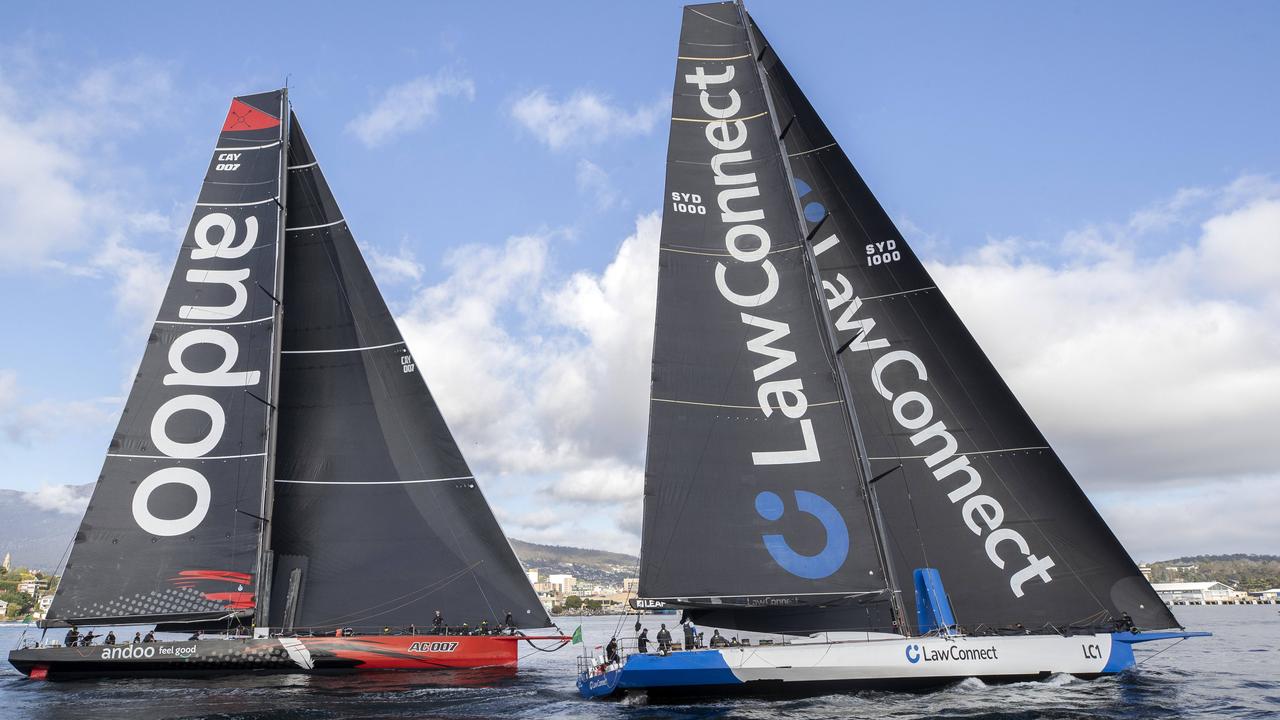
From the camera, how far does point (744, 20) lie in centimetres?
2030

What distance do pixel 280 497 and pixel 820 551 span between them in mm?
13917

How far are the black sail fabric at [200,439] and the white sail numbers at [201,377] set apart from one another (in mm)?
27

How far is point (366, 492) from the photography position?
22984 millimetres

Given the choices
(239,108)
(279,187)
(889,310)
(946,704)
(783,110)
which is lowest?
(946,704)

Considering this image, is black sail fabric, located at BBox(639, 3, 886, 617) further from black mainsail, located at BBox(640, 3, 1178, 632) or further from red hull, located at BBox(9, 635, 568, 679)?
red hull, located at BBox(9, 635, 568, 679)

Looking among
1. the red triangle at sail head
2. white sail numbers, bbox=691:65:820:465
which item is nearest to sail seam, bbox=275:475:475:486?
white sail numbers, bbox=691:65:820:465

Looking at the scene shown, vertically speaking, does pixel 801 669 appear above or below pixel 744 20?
below

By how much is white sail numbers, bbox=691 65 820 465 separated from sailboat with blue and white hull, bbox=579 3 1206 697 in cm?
4

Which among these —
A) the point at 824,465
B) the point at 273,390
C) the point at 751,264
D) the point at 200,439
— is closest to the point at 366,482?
the point at 273,390

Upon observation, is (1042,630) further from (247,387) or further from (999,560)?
(247,387)

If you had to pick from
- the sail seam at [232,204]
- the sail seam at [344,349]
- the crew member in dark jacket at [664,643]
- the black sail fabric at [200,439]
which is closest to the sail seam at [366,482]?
the black sail fabric at [200,439]

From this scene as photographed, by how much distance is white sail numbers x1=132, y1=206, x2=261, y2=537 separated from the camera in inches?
886

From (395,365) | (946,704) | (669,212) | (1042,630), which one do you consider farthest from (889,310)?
(395,365)

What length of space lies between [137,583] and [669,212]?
50.7ft
